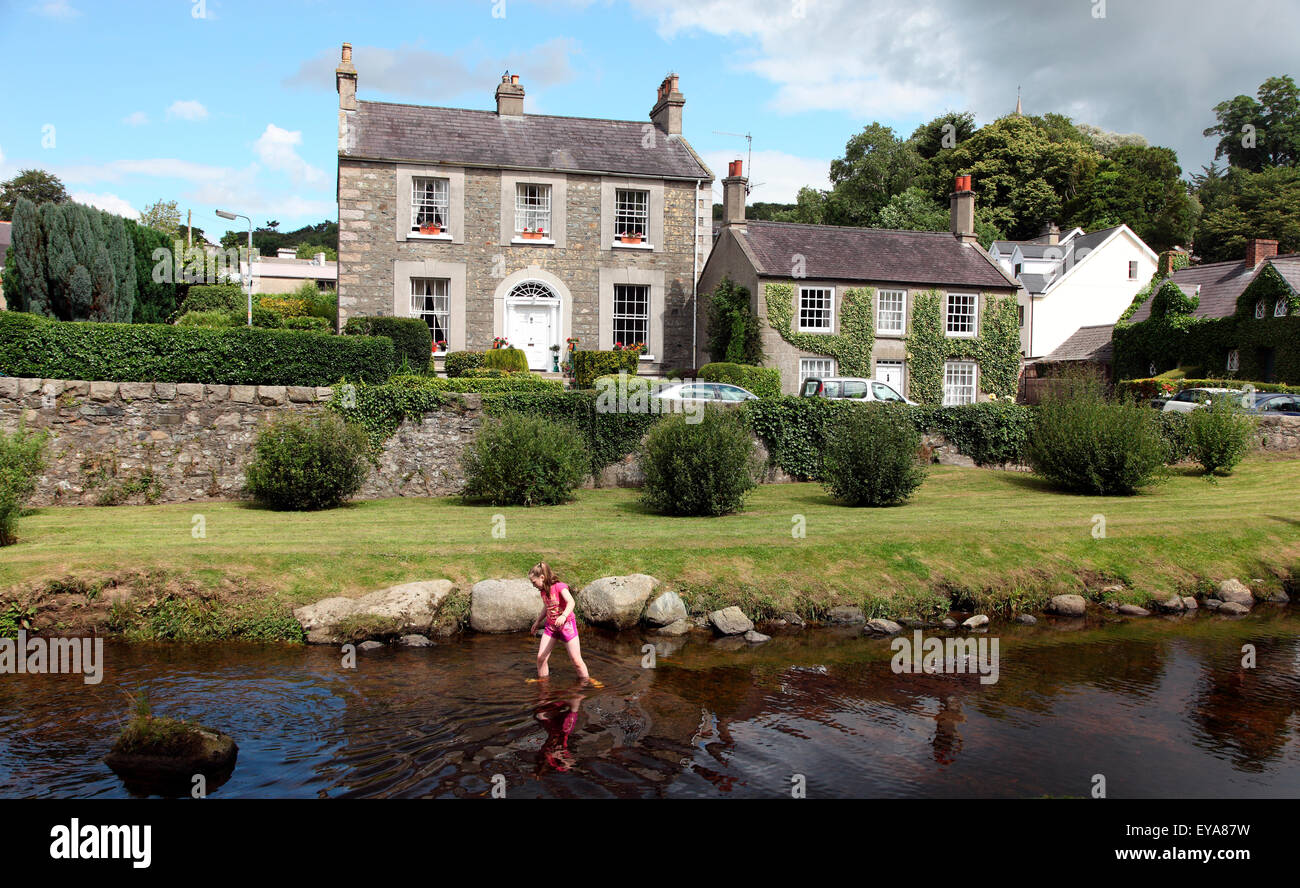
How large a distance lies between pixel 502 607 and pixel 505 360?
622 inches

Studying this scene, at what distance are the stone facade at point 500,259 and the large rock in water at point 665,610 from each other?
19612 millimetres

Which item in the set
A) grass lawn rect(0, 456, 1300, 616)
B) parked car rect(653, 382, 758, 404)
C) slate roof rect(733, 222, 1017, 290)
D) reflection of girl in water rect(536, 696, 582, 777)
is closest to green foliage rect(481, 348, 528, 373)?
parked car rect(653, 382, 758, 404)

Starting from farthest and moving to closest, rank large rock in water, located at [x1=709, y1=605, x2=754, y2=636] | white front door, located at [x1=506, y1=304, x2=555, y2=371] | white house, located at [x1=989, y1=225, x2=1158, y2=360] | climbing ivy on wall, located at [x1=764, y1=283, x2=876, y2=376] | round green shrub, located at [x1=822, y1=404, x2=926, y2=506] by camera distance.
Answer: white house, located at [x1=989, y1=225, x2=1158, y2=360]
climbing ivy on wall, located at [x1=764, y1=283, x2=876, y2=376]
white front door, located at [x1=506, y1=304, x2=555, y2=371]
round green shrub, located at [x1=822, y1=404, x2=926, y2=506]
large rock in water, located at [x1=709, y1=605, x2=754, y2=636]

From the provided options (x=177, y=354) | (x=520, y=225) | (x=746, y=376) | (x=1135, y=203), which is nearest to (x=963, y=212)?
(x=746, y=376)

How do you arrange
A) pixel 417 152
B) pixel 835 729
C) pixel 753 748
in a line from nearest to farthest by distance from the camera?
pixel 753 748
pixel 835 729
pixel 417 152

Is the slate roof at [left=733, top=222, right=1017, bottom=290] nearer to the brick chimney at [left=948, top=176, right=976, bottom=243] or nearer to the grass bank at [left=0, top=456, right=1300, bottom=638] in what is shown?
the brick chimney at [left=948, top=176, right=976, bottom=243]

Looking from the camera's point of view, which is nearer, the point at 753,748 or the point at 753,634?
the point at 753,748

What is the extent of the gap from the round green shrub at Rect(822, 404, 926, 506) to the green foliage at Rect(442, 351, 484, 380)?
12355 millimetres

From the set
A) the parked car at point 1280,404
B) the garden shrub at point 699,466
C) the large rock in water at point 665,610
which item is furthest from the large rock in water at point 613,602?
the parked car at point 1280,404

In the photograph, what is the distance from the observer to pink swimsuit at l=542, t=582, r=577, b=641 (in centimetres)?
1095

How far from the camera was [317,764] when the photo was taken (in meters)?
8.46

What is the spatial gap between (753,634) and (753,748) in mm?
4031
